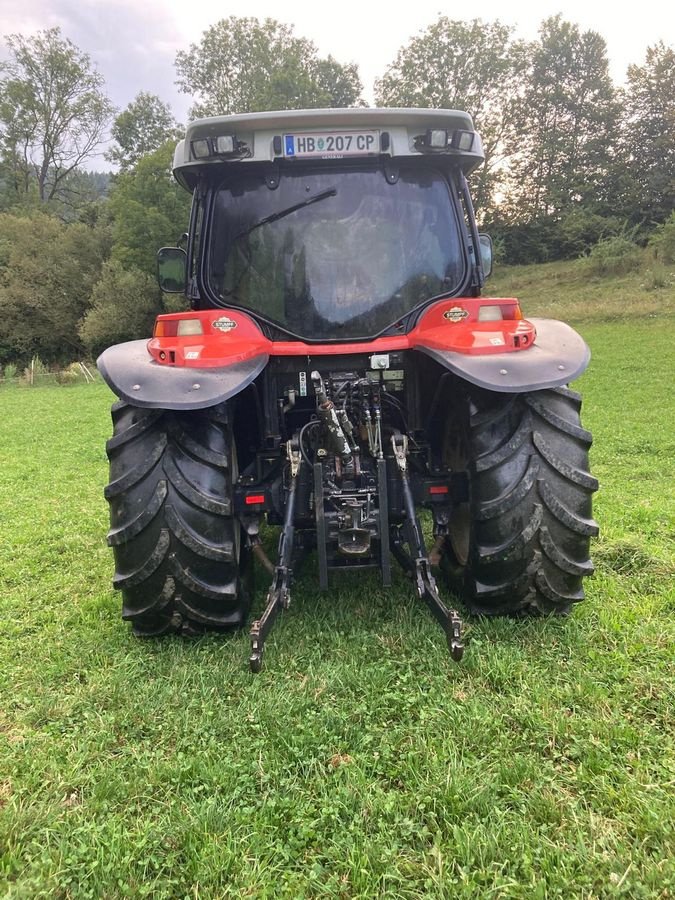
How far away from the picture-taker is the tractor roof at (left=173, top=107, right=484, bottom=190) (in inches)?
114

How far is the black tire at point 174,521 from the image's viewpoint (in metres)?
2.58

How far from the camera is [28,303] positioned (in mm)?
A: 27516

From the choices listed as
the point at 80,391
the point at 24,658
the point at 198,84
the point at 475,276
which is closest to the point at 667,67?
the point at 198,84

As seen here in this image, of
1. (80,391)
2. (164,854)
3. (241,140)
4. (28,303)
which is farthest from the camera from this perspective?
(28,303)

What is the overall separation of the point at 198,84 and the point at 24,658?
1586 inches

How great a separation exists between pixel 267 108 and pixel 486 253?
3118 cm

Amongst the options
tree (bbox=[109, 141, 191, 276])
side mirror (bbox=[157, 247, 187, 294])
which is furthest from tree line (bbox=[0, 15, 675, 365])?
side mirror (bbox=[157, 247, 187, 294])

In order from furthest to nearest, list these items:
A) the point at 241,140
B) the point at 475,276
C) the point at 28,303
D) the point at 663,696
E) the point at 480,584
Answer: the point at 28,303
the point at 475,276
the point at 241,140
the point at 480,584
the point at 663,696

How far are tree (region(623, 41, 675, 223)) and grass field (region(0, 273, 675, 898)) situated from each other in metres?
31.7

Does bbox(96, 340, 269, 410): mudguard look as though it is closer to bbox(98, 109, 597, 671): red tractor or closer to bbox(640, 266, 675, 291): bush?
bbox(98, 109, 597, 671): red tractor

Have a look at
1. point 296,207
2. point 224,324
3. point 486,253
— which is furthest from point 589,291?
point 224,324

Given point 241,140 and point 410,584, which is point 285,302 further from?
point 410,584

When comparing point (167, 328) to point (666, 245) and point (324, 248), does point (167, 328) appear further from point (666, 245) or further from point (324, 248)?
point (666, 245)

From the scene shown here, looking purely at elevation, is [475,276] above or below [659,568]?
above
